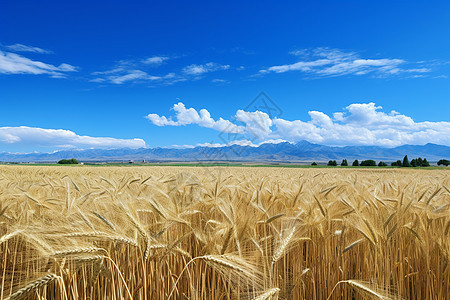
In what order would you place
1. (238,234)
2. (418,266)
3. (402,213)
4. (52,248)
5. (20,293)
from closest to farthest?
(20,293) → (52,248) → (238,234) → (418,266) → (402,213)

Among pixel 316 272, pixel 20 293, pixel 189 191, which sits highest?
pixel 189 191

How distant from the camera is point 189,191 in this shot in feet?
11.6

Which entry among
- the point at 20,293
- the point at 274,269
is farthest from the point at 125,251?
the point at 274,269

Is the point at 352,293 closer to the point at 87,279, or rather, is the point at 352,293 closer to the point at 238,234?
the point at 238,234

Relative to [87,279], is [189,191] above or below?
above

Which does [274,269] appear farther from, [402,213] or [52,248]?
[52,248]

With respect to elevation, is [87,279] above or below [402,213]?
below

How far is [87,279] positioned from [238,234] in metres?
1.27

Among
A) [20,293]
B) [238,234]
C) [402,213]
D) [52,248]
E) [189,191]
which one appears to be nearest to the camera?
[20,293]

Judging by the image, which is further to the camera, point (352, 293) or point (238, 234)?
point (352, 293)

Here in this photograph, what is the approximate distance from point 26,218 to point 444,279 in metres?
3.43

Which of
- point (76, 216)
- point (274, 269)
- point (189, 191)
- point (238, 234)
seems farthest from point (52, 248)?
point (189, 191)

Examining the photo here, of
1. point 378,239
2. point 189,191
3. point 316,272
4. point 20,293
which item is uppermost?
point 189,191

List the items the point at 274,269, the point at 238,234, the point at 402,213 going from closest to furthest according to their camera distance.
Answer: the point at 238,234 → the point at 274,269 → the point at 402,213
